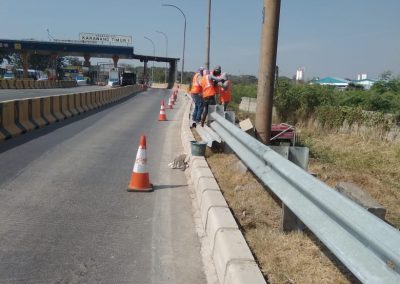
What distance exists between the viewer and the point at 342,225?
2902 mm

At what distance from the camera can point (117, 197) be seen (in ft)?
20.4

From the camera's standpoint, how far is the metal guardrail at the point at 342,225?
235 cm

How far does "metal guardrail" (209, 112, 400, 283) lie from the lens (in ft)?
7.72

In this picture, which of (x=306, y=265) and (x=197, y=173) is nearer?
(x=306, y=265)

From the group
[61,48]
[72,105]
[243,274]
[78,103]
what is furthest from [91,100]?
[61,48]

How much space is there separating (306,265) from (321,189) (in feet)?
2.69

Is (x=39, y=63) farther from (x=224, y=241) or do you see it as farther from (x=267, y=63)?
(x=224, y=241)

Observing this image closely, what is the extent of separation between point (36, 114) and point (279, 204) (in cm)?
967

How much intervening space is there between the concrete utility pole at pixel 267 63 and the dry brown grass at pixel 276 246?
191 centimetres

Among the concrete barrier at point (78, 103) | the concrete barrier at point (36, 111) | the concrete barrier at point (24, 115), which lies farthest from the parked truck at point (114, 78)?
the concrete barrier at point (24, 115)

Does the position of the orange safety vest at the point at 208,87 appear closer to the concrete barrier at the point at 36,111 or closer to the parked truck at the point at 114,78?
the concrete barrier at the point at 36,111

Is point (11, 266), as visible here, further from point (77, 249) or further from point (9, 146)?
point (9, 146)

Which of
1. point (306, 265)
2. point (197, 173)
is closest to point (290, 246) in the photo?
point (306, 265)

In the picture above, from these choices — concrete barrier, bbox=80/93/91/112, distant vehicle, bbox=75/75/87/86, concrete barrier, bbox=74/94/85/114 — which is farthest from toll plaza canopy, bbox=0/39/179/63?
concrete barrier, bbox=74/94/85/114
